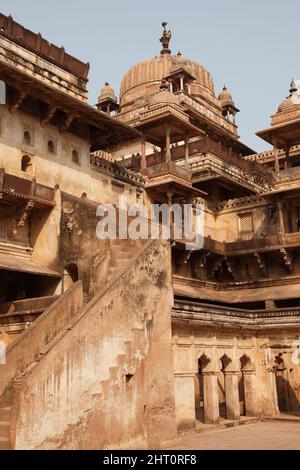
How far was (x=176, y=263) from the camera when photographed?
24.1 m

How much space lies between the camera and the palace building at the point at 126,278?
11672 millimetres

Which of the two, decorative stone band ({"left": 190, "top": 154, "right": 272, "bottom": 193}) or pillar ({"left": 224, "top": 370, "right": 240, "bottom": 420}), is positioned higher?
decorative stone band ({"left": 190, "top": 154, "right": 272, "bottom": 193})

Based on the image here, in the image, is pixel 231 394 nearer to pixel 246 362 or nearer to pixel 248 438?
pixel 246 362

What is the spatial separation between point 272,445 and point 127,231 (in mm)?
Answer: 6504

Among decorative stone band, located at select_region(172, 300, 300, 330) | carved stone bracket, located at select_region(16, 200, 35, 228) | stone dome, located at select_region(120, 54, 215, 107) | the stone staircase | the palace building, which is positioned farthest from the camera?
stone dome, located at select_region(120, 54, 215, 107)

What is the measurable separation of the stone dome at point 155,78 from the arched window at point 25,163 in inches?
851

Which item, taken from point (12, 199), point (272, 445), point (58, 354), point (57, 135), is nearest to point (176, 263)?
point (57, 135)

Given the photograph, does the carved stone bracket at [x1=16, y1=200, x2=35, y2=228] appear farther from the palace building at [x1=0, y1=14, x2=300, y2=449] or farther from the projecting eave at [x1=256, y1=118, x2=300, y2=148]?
the projecting eave at [x1=256, y1=118, x2=300, y2=148]

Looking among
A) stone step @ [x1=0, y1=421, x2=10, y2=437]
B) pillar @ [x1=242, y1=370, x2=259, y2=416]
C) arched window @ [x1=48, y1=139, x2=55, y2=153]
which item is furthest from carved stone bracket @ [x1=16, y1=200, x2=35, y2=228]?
pillar @ [x1=242, y1=370, x2=259, y2=416]

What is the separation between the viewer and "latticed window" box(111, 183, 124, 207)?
22500 mm

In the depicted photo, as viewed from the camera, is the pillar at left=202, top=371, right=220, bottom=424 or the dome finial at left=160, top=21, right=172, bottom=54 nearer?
the pillar at left=202, top=371, right=220, bottom=424

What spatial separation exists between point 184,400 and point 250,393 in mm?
4546
